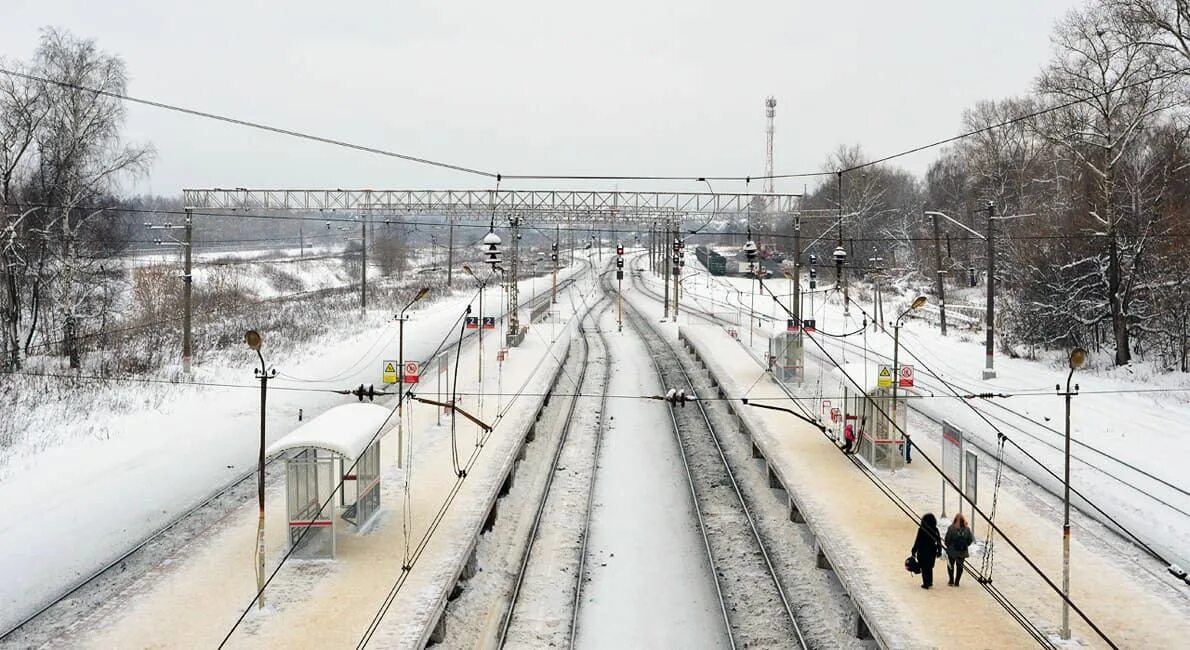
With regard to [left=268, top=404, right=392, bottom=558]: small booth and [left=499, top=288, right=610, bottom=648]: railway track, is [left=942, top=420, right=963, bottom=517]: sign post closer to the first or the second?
[left=499, top=288, right=610, bottom=648]: railway track

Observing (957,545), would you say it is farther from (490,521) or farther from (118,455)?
(118,455)

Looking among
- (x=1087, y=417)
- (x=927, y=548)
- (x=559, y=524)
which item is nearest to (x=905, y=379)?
(x=1087, y=417)

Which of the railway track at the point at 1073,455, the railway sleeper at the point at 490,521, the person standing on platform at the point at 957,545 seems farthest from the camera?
the railway track at the point at 1073,455

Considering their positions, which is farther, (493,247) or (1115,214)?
→ (1115,214)

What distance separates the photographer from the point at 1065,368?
3120 cm

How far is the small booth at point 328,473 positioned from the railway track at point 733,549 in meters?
6.19

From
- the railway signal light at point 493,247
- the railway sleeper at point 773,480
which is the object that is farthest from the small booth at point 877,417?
the railway signal light at point 493,247

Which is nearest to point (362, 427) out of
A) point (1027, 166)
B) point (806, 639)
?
point (806, 639)

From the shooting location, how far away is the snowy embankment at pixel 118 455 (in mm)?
14719

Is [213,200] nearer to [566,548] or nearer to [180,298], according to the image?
[180,298]

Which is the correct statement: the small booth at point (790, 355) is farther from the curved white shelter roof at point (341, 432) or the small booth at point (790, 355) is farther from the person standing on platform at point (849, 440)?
the curved white shelter roof at point (341, 432)

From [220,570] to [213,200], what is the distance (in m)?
27.2

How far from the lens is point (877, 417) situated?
20125 millimetres

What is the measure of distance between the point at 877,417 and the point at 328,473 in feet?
39.8
